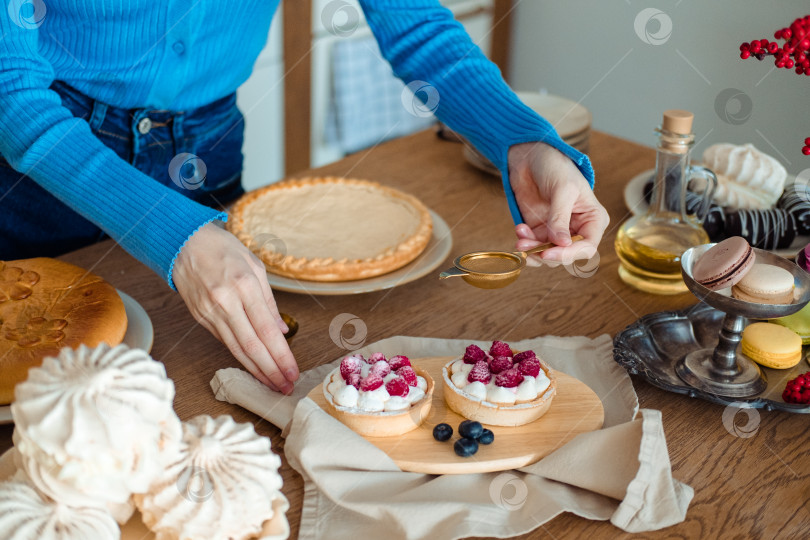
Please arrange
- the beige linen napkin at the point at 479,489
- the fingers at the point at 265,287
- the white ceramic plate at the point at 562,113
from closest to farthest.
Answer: the beige linen napkin at the point at 479,489, the fingers at the point at 265,287, the white ceramic plate at the point at 562,113

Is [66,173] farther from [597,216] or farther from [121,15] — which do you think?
[597,216]

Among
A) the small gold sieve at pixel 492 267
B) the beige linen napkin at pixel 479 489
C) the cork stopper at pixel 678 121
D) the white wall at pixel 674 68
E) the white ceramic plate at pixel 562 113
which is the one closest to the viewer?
the beige linen napkin at pixel 479 489

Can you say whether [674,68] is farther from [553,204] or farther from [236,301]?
[236,301]

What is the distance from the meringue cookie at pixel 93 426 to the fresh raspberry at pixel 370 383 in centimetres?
33

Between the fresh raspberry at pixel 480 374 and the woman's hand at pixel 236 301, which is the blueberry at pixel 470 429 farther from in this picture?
the woman's hand at pixel 236 301

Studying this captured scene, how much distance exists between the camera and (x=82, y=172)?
1.12 m

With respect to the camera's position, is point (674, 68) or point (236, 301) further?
point (674, 68)

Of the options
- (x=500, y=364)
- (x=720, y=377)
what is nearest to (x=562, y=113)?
(x=720, y=377)

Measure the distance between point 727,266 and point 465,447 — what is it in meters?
0.46

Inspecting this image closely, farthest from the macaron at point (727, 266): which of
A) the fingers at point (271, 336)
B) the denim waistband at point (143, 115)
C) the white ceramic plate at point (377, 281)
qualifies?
the denim waistband at point (143, 115)

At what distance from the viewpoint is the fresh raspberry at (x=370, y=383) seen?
38.3 inches

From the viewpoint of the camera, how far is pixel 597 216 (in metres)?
1.28

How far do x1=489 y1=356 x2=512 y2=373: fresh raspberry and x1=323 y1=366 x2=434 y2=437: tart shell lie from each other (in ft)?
0.31

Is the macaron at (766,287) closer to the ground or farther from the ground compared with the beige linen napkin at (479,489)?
farther from the ground
